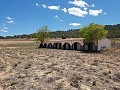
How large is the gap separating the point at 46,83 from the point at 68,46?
8163 centimetres

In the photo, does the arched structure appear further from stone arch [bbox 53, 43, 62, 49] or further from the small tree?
the small tree

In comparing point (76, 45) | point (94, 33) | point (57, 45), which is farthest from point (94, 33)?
point (57, 45)

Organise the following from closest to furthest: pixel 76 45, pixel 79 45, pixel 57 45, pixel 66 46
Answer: pixel 79 45 < pixel 76 45 < pixel 66 46 < pixel 57 45

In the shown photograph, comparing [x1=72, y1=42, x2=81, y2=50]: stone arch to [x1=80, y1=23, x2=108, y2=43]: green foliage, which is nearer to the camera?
[x1=80, y1=23, x2=108, y2=43]: green foliage

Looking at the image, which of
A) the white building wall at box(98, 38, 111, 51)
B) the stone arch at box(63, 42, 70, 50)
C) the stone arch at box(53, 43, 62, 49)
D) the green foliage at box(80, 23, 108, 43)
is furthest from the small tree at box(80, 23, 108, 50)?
the stone arch at box(53, 43, 62, 49)

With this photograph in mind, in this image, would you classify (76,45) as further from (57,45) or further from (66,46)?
(57,45)

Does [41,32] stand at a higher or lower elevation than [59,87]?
higher

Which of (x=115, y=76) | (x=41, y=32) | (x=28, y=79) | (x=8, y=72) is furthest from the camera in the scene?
(x=41, y=32)

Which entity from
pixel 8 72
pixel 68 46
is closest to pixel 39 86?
pixel 8 72

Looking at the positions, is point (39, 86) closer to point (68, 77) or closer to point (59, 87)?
point (59, 87)

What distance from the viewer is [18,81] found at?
2875cm

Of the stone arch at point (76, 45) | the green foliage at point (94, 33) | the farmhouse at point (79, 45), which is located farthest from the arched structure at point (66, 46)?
the green foliage at point (94, 33)

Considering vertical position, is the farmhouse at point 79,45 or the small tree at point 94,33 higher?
the small tree at point 94,33

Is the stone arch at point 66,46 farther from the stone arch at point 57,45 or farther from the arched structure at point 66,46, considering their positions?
the stone arch at point 57,45
